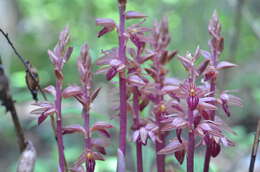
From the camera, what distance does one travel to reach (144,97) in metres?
1.09

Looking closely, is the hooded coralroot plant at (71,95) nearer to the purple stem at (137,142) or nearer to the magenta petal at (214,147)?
the purple stem at (137,142)

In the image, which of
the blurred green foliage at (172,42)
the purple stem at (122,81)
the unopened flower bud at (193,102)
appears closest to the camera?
the unopened flower bud at (193,102)

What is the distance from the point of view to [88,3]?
15.4 ft

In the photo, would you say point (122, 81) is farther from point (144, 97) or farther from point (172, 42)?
point (172, 42)

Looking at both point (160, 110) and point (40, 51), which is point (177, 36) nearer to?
point (40, 51)

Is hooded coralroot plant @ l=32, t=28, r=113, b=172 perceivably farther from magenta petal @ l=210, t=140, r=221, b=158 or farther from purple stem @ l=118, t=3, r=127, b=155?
magenta petal @ l=210, t=140, r=221, b=158

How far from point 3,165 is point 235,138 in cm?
238

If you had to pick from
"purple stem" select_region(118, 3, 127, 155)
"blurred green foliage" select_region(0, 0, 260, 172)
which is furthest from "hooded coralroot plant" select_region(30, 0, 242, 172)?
"blurred green foliage" select_region(0, 0, 260, 172)

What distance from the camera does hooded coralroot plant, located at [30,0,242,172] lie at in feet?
3.01

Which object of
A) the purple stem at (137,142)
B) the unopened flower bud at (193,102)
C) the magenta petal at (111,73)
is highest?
the magenta petal at (111,73)

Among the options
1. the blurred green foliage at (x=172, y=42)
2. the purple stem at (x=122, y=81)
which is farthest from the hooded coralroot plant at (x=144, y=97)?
the blurred green foliage at (x=172, y=42)

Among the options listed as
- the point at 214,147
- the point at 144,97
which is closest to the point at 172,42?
the point at 144,97

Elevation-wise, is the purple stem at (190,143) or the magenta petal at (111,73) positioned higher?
the magenta petal at (111,73)

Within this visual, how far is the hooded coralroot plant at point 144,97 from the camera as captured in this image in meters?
0.92
